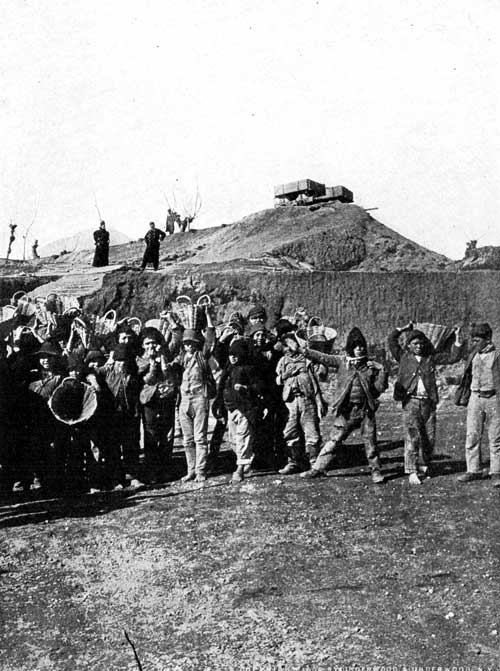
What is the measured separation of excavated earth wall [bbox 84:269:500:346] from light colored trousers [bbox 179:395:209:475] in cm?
657

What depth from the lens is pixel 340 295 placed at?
1512 centimetres

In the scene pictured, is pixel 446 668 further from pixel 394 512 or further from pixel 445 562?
pixel 394 512

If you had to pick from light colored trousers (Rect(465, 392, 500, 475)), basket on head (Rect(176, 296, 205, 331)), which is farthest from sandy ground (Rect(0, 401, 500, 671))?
basket on head (Rect(176, 296, 205, 331))

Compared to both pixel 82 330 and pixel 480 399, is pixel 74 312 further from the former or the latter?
pixel 480 399

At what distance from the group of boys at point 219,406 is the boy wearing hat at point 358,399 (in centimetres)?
1

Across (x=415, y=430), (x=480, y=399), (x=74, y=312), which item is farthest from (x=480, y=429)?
(x=74, y=312)

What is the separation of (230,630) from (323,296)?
10.8 m

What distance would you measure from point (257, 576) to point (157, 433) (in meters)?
3.38

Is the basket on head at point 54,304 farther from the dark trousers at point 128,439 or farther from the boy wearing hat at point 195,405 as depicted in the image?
the boy wearing hat at point 195,405

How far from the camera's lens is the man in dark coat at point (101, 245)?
2009cm

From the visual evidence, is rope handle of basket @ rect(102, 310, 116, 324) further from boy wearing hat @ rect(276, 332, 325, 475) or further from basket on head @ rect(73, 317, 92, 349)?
boy wearing hat @ rect(276, 332, 325, 475)

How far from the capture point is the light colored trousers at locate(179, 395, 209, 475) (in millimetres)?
8227

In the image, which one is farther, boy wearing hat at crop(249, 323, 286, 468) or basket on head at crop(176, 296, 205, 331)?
basket on head at crop(176, 296, 205, 331)

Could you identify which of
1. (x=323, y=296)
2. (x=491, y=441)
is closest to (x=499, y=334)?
(x=323, y=296)
